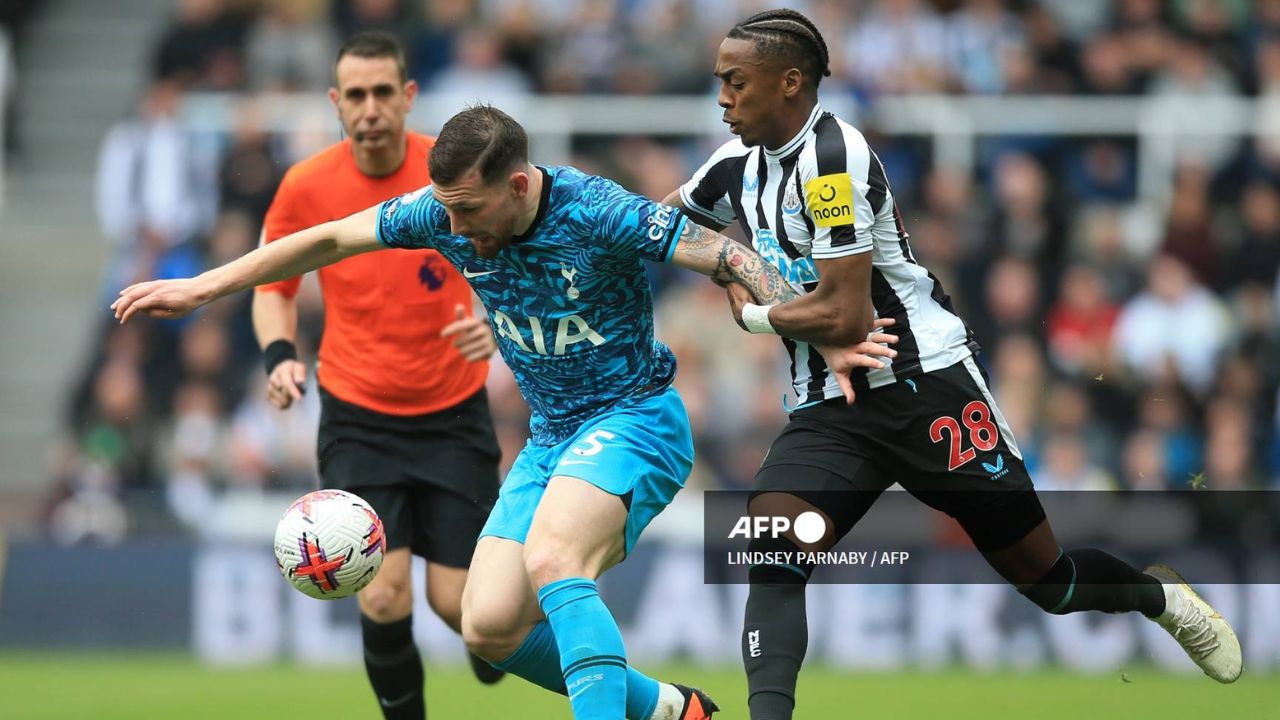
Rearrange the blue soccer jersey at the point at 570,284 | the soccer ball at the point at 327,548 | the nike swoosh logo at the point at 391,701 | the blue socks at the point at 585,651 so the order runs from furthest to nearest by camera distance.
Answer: the nike swoosh logo at the point at 391,701, the soccer ball at the point at 327,548, the blue soccer jersey at the point at 570,284, the blue socks at the point at 585,651

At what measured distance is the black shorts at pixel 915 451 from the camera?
6656mm

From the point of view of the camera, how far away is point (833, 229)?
252 inches

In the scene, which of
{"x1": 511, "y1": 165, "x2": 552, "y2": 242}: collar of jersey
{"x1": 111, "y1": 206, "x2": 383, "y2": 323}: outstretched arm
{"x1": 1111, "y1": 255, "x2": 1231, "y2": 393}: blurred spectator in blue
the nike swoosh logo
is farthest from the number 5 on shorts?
{"x1": 1111, "y1": 255, "x2": 1231, "y2": 393}: blurred spectator in blue

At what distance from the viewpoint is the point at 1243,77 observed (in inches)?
583

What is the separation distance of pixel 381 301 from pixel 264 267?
1204 millimetres

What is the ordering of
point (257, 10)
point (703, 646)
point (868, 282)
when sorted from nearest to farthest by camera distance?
point (868, 282) < point (703, 646) < point (257, 10)

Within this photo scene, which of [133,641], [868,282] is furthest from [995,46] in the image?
[868,282]

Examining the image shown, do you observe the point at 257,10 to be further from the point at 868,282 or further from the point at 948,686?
the point at 868,282

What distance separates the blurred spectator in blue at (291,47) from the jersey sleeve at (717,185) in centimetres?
857

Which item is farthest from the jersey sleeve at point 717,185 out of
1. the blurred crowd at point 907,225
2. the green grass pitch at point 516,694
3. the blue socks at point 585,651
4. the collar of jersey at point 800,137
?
the blurred crowd at point 907,225

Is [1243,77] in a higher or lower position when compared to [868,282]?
higher

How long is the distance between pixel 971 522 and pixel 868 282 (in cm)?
113

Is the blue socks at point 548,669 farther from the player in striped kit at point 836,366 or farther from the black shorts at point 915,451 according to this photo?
the black shorts at point 915,451

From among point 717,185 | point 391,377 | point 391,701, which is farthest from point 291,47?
point 717,185
